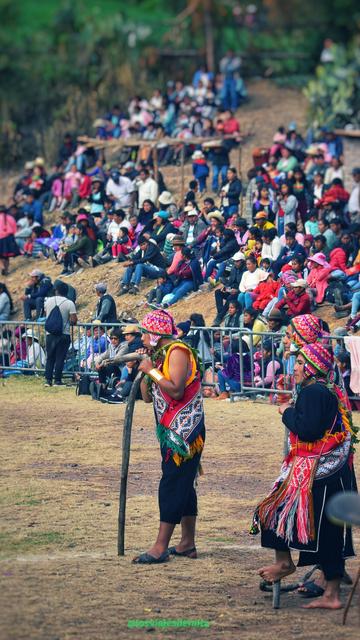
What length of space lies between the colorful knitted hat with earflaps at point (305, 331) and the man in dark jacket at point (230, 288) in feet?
38.1

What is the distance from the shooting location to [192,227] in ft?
81.2

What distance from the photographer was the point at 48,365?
19625 mm

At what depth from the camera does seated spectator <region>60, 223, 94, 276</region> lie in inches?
1071

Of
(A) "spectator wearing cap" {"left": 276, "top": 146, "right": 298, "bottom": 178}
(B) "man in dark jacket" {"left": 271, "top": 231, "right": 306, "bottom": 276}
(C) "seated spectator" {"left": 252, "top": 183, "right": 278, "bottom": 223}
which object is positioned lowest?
(B) "man in dark jacket" {"left": 271, "top": 231, "right": 306, "bottom": 276}

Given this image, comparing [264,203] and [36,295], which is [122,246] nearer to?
[264,203]

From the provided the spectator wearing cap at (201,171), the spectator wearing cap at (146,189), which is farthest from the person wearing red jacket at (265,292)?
the spectator wearing cap at (201,171)

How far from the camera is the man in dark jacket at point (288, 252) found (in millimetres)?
21219

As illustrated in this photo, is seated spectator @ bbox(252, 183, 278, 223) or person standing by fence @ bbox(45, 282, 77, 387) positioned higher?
seated spectator @ bbox(252, 183, 278, 223)

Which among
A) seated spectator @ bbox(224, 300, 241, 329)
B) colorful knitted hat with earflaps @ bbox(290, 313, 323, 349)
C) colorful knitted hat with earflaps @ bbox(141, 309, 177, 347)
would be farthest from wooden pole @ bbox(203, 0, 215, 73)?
colorful knitted hat with earflaps @ bbox(290, 313, 323, 349)

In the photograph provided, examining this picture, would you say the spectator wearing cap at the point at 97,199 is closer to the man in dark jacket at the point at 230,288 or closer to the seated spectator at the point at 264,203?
the seated spectator at the point at 264,203

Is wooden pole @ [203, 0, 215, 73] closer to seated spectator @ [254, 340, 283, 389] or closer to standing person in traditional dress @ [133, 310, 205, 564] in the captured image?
seated spectator @ [254, 340, 283, 389]

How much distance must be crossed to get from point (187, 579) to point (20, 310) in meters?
17.1

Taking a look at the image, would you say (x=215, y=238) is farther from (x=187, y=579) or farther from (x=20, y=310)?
(x=187, y=579)

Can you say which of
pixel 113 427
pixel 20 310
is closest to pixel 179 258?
pixel 20 310
